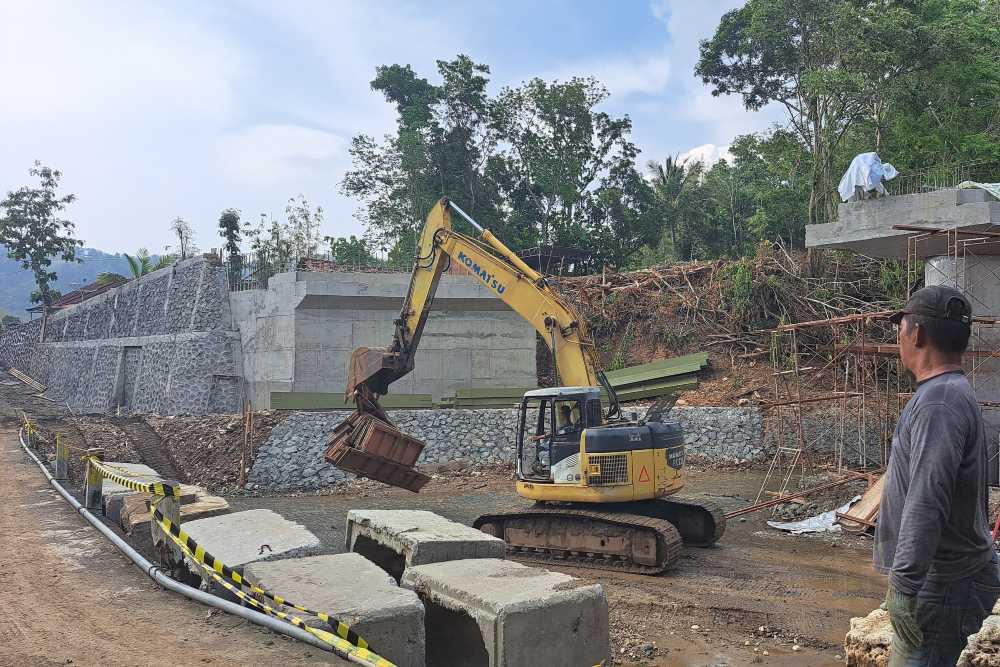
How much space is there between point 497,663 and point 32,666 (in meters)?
2.94

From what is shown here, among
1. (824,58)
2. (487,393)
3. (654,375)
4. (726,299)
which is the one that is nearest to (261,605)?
(487,393)

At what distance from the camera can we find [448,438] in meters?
19.1

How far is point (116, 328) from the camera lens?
1264 inches

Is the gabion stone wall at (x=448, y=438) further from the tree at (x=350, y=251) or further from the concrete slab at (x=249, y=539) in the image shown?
the tree at (x=350, y=251)

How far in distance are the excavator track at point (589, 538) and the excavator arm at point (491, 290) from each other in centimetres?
203

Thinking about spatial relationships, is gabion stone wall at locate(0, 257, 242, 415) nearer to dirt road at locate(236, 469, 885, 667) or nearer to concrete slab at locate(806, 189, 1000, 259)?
dirt road at locate(236, 469, 885, 667)

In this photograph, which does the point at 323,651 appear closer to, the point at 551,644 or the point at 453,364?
the point at 551,644

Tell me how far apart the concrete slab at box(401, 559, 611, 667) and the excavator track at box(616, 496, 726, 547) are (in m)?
4.91

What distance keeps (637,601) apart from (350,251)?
28.9 meters

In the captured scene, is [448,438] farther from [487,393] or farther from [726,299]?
[726,299]

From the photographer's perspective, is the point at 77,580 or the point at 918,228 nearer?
the point at 77,580

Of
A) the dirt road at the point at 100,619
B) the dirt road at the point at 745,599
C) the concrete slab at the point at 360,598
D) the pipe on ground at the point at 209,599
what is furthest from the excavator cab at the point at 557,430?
A: the dirt road at the point at 100,619

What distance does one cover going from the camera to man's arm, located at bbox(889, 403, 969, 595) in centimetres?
244

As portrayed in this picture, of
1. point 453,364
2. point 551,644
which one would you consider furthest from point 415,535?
point 453,364
